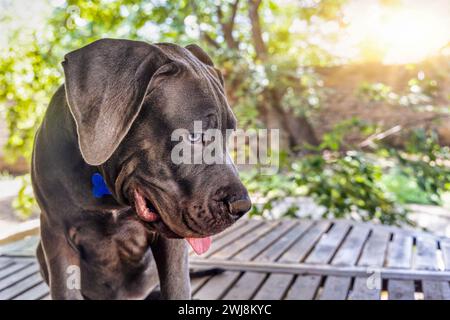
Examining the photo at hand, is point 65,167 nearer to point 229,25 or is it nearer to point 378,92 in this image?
point 378,92

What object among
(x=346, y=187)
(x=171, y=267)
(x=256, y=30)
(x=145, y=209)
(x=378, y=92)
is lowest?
(x=346, y=187)

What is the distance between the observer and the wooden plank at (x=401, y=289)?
1807 mm

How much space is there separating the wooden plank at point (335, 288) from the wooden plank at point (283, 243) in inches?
15.7

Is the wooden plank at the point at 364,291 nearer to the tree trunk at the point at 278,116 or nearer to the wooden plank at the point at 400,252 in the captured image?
the wooden plank at the point at 400,252

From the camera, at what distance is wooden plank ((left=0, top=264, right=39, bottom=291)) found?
6.97 ft

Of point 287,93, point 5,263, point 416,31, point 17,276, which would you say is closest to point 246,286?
point 17,276

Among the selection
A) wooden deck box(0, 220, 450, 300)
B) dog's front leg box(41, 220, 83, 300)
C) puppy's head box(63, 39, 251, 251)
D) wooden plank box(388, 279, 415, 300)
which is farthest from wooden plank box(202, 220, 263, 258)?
puppy's head box(63, 39, 251, 251)

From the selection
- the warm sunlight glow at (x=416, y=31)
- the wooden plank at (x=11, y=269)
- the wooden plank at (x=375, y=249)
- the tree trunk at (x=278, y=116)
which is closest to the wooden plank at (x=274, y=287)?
the wooden plank at (x=375, y=249)

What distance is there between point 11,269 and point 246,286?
3.72 ft

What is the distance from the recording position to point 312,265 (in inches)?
87.7

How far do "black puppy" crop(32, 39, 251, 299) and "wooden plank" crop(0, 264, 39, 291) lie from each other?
1032 mm

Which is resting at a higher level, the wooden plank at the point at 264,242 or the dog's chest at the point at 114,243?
the dog's chest at the point at 114,243

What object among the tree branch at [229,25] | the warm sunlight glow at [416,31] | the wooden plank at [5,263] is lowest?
the wooden plank at [5,263]

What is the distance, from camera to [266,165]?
3984mm
